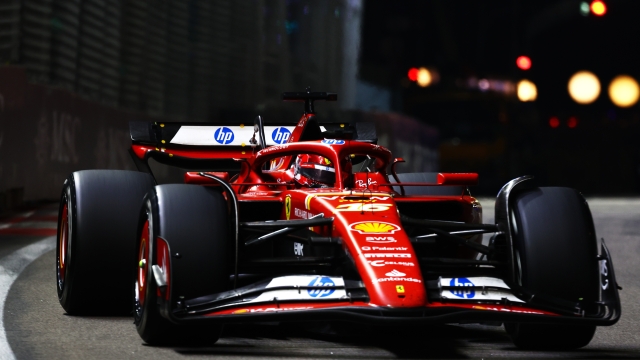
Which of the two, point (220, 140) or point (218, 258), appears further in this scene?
point (220, 140)

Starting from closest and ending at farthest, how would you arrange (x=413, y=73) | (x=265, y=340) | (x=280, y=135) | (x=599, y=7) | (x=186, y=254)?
1. (x=186, y=254)
2. (x=265, y=340)
3. (x=280, y=135)
4. (x=599, y=7)
5. (x=413, y=73)

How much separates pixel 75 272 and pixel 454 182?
7.07 feet

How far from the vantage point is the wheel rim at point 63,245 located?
24.0ft

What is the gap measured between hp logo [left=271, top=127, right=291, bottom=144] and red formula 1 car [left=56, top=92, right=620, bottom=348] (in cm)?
283

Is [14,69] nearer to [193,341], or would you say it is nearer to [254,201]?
[254,201]

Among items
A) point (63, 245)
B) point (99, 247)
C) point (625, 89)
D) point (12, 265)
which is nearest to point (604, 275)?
point (99, 247)

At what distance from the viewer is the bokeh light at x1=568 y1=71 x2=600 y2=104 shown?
67.8 feet

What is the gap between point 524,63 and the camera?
75.2ft

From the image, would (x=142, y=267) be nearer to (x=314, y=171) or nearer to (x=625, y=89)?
(x=314, y=171)

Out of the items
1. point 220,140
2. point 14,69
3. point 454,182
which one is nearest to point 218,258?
point 454,182

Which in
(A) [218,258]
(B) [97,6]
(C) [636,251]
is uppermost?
(B) [97,6]

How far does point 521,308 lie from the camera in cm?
564

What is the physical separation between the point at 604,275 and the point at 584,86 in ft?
49.6

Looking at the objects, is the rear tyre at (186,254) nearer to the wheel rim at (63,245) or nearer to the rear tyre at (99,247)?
the rear tyre at (99,247)
